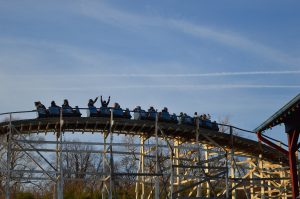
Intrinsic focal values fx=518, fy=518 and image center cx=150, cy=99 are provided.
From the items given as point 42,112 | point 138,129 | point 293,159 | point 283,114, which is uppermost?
point 42,112

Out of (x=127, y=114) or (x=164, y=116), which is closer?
(x=127, y=114)

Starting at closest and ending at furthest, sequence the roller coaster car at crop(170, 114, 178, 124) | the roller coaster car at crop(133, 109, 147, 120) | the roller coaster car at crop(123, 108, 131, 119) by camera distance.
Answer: the roller coaster car at crop(123, 108, 131, 119), the roller coaster car at crop(133, 109, 147, 120), the roller coaster car at crop(170, 114, 178, 124)

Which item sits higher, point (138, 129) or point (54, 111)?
point (54, 111)

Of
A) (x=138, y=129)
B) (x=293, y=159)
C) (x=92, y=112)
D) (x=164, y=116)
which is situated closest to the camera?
(x=293, y=159)

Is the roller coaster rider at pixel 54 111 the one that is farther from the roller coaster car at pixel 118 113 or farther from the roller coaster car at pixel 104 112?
the roller coaster car at pixel 118 113

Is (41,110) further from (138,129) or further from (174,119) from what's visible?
(174,119)

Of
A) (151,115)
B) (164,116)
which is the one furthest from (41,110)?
(164,116)

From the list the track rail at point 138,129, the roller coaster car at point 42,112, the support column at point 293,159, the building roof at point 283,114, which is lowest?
the support column at point 293,159

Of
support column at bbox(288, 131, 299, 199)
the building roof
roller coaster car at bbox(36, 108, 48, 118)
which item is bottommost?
support column at bbox(288, 131, 299, 199)

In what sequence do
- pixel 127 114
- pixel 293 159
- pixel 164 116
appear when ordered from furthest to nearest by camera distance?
pixel 164 116 → pixel 127 114 → pixel 293 159

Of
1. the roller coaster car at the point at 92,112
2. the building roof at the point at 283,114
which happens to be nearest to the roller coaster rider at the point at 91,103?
the roller coaster car at the point at 92,112

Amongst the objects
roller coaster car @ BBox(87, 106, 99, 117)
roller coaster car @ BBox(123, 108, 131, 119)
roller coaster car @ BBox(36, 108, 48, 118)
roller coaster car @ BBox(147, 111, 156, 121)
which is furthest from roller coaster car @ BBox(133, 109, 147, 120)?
roller coaster car @ BBox(36, 108, 48, 118)

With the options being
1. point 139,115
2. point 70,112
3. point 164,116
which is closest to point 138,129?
point 139,115

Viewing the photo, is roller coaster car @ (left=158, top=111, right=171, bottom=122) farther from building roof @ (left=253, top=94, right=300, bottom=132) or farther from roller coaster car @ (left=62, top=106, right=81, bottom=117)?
building roof @ (left=253, top=94, right=300, bottom=132)
